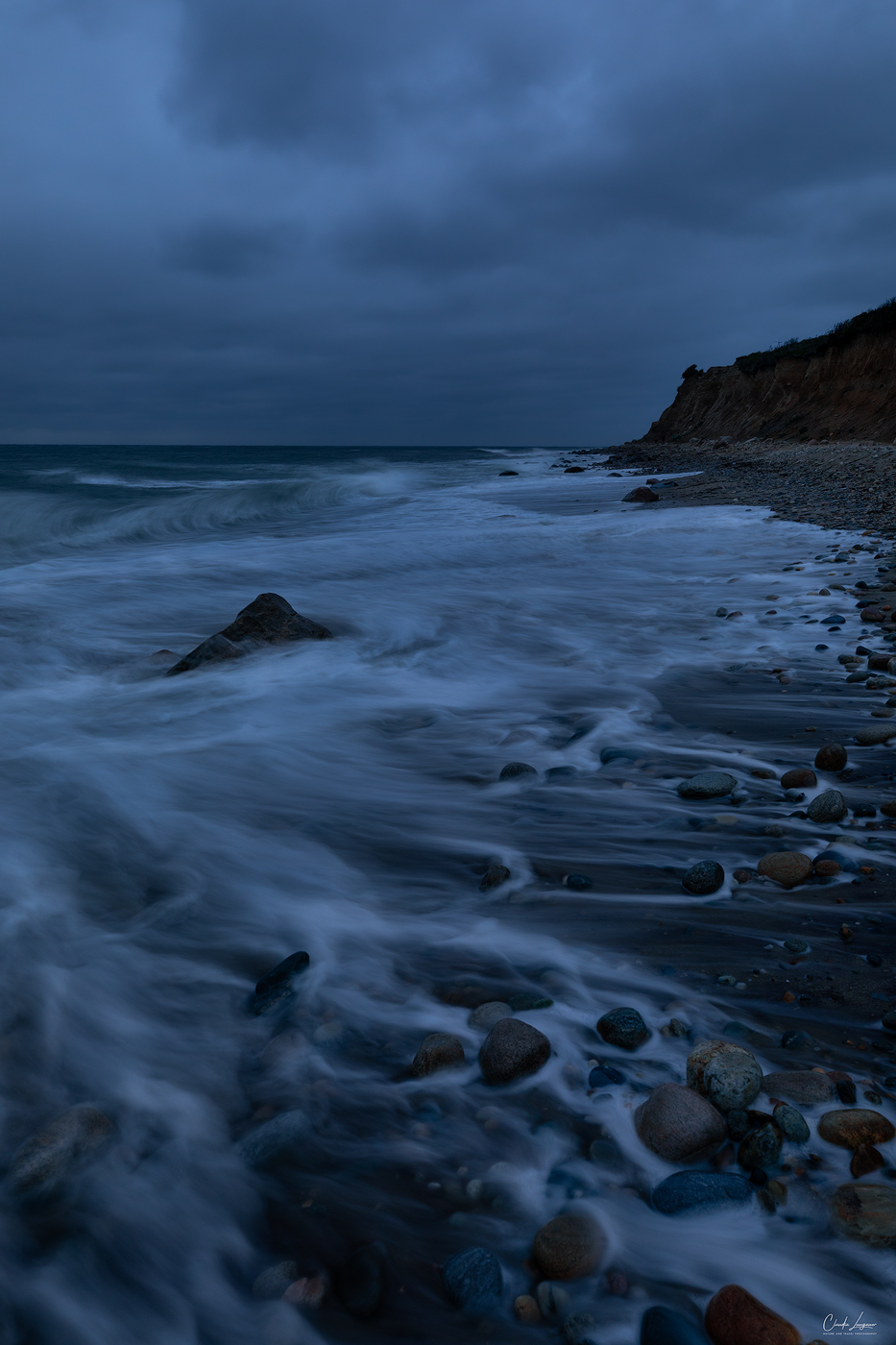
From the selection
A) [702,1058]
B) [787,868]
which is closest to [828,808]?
[787,868]

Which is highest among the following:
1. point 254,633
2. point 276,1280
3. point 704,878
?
point 254,633

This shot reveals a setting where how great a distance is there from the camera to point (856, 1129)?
52.8 inches

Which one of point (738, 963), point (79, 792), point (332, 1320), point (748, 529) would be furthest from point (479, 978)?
point (748, 529)

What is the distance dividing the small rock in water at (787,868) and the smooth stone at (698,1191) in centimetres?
100

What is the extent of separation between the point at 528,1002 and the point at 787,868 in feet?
2.95

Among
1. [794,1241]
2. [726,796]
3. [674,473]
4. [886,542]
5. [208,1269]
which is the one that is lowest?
[208,1269]

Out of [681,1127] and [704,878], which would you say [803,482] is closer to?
[704,878]

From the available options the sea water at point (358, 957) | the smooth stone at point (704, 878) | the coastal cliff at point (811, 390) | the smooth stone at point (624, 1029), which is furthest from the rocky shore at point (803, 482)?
the smooth stone at point (624, 1029)

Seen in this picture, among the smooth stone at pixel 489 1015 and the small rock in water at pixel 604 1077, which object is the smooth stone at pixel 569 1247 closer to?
the small rock in water at pixel 604 1077

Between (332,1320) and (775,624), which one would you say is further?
(775,624)

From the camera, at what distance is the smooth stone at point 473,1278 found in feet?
3.93

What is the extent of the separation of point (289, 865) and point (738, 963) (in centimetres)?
147

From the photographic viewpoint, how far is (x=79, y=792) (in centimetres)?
322

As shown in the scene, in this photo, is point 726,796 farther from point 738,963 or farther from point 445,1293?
point 445,1293
